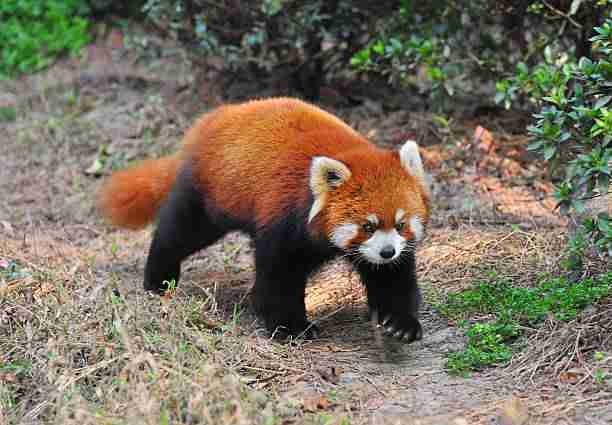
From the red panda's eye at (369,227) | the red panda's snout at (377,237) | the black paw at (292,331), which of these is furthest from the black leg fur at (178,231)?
the red panda's eye at (369,227)

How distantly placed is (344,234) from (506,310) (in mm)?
1034

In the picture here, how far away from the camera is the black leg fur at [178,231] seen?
5.87 m

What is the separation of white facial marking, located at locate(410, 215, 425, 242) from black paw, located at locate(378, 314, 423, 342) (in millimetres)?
488

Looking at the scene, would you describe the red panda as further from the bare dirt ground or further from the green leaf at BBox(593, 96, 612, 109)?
the green leaf at BBox(593, 96, 612, 109)

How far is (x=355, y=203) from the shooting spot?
4.81 meters

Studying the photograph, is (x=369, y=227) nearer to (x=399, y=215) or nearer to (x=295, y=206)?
(x=399, y=215)

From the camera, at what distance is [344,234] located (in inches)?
190

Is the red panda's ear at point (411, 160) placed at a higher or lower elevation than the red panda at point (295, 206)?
higher

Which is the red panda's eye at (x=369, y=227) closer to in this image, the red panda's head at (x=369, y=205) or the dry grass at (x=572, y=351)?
the red panda's head at (x=369, y=205)

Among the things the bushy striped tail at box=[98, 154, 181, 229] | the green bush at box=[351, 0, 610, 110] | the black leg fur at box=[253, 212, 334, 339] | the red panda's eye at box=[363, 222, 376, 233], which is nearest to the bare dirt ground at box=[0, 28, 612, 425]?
the black leg fur at box=[253, 212, 334, 339]

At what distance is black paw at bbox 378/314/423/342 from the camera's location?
16.7 ft

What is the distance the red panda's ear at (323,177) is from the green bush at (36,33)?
692 cm

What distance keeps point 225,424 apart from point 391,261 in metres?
1.61

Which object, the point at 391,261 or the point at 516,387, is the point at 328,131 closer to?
the point at 391,261
